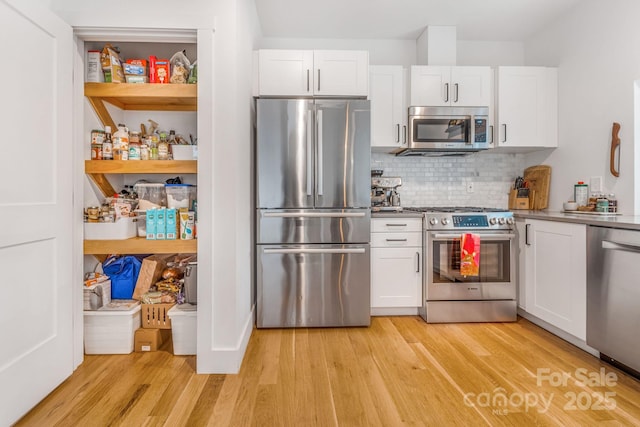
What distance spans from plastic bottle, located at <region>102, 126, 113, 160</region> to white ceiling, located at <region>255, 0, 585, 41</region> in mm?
1657

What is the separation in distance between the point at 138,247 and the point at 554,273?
2.96m

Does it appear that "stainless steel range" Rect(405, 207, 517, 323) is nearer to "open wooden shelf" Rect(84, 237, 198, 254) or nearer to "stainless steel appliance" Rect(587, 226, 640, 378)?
"stainless steel appliance" Rect(587, 226, 640, 378)

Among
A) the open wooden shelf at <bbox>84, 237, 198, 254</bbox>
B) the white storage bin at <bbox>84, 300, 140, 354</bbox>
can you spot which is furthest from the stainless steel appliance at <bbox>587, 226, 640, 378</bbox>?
the white storage bin at <bbox>84, 300, 140, 354</bbox>

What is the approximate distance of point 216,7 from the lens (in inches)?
80.2

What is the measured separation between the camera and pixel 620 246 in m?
2.05

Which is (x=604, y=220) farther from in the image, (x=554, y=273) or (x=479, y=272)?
(x=479, y=272)

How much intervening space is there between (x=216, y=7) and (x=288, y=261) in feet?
5.92

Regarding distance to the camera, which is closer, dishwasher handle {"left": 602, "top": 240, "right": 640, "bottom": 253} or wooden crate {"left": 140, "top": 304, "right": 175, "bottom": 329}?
dishwasher handle {"left": 602, "top": 240, "right": 640, "bottom": 253}

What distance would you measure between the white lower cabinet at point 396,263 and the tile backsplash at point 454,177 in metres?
0.72

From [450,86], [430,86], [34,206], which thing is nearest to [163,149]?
[34,206]

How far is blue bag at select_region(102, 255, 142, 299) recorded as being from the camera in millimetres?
2479

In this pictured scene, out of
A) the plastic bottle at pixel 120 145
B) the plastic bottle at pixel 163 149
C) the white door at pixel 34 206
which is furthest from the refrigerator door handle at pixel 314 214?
the white door at pixel 34 206

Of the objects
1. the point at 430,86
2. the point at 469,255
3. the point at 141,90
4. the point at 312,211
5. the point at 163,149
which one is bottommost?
the point at 469,255

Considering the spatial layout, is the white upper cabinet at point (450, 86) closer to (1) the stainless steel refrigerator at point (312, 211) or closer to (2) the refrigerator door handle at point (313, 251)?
(1) the stainless steel refrigerator at point (312, 211)
